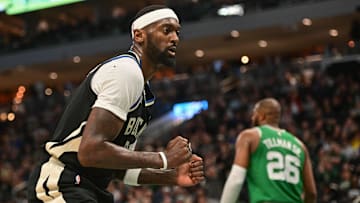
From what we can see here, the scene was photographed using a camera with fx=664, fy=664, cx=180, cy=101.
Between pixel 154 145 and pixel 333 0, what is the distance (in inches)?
338

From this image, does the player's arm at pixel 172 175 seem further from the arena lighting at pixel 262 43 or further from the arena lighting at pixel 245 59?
the arena lighting at pixel 245 59

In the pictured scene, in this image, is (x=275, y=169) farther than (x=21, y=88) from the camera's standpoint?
No

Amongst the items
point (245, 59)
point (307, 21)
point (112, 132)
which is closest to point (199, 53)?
point (245, 59)

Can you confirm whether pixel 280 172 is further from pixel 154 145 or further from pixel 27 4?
pixel 27 4

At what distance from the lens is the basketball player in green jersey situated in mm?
5586

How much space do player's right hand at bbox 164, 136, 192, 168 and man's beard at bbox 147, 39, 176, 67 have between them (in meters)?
0.43

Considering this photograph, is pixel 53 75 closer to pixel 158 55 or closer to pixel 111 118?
pixel 158 55

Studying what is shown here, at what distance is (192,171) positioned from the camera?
3.58m

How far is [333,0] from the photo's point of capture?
20969mm

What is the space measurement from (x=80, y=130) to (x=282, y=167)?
278cm

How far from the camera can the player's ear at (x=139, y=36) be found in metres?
3.50

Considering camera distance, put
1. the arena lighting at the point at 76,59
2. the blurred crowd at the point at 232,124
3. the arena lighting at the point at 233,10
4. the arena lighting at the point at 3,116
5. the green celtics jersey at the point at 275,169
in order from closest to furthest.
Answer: the green celtics jersey at the point at 275,169 < the blurred crowd at the point at 232,124 < the arena lighting at the point at 233,10 < the arena lighting at the point at 3,116 < the arena lighting at the point at 76,59

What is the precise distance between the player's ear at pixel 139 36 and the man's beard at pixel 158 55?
0.06 metres

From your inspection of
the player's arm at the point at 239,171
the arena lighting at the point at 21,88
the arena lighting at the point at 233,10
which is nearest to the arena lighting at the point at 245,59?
the arena lighting at the point at 233,10
